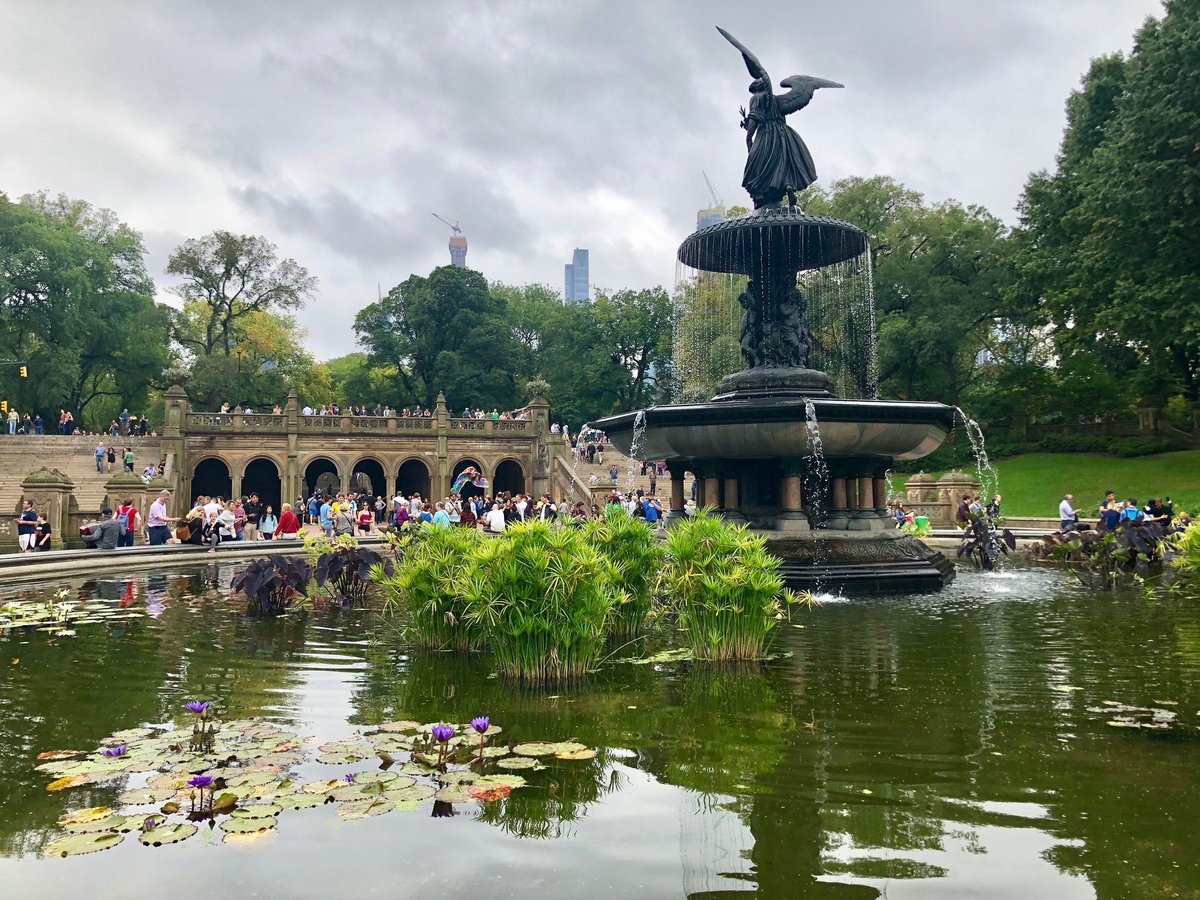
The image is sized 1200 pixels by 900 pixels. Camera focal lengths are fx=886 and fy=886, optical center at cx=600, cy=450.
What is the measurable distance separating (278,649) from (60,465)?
36.3 meters

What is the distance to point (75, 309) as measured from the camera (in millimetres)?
48375

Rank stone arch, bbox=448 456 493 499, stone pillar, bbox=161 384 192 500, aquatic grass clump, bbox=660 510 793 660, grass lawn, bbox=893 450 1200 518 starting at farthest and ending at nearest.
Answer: stone arch, bbox=448 456 493 499
stone pillar, bbox=161 384 192 500
grass lawn, bbox=893 450 1200 518
aquatic grass clump, bbox=660 510 793 660

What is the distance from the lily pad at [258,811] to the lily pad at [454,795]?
66 cm

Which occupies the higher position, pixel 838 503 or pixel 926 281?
pixel 926 281

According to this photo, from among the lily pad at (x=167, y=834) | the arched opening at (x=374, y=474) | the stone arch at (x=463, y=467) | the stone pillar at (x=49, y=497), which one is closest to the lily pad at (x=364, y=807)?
the lily pad at (x=167, y=834)

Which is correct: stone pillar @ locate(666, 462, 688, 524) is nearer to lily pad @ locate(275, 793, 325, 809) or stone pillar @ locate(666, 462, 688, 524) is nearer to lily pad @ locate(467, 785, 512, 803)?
lily pad @ locate(467, 785, 512, 803)

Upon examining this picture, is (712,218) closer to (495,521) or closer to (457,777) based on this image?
(495,521)

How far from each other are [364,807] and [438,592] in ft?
11.8

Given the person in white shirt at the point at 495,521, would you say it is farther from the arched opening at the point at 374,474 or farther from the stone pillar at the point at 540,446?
the arched opening at the point at 374,474

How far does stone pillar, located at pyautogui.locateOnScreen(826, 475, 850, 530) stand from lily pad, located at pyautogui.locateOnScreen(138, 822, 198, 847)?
1048 centimetres

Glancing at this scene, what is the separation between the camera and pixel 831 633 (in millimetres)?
8273

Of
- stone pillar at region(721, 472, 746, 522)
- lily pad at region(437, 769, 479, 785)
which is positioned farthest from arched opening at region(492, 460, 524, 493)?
lily pad at region(437, 769, 479, 785)

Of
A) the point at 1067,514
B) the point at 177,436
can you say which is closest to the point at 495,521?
the point at 1067,514

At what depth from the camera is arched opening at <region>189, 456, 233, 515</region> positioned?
45.4 m
